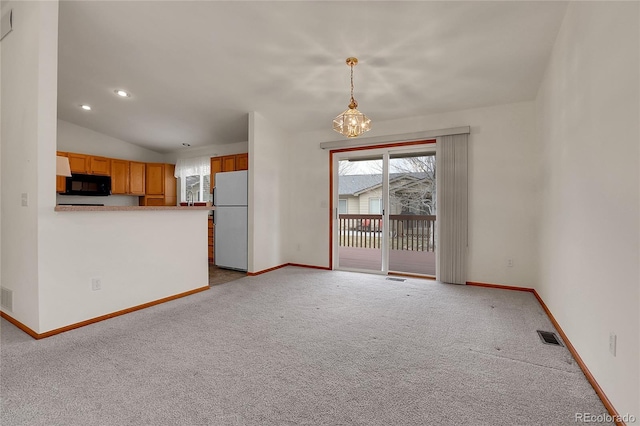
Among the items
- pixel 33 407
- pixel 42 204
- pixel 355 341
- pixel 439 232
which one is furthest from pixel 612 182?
pixel 42 204

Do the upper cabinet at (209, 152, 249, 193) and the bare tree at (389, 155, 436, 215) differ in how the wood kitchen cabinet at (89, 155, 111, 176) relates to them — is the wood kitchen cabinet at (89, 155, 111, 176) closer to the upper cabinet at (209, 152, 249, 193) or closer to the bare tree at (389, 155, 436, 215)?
the upper cabinet at (209, 152, 249, 193)

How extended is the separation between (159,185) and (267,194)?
10.8 ft

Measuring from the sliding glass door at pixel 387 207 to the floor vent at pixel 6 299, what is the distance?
3.82 meters

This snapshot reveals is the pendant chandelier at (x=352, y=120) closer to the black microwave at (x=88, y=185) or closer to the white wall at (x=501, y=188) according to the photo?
the white wall at (x=501, y=188)

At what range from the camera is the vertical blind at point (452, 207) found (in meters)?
3.77

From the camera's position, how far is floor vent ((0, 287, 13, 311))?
2.43 metres

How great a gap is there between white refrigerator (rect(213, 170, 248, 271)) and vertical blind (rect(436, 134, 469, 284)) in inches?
116

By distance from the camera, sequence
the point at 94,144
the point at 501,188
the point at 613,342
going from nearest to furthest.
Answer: the point at 613,342
the point at 501,188
the point at 94,144

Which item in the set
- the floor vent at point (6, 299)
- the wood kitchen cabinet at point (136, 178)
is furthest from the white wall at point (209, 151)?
the floor vent at point (6, 299)

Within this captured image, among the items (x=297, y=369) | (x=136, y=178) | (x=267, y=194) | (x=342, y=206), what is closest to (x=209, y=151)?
(x=136, y=178)

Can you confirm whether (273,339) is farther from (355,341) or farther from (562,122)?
(562,122)

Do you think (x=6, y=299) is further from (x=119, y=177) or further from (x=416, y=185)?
(x=416, y=185)

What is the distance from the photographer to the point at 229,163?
532 cm

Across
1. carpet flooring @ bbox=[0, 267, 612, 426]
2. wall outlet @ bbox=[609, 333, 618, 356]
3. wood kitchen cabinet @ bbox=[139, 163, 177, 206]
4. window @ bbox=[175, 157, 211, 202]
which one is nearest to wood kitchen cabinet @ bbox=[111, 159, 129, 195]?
wood kitchen cabinet @ bbox=[139, 163, 177, 206]
